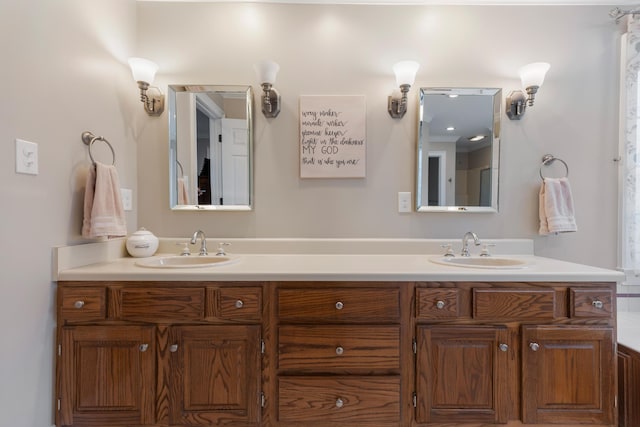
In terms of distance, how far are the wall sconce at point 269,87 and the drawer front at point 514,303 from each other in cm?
144

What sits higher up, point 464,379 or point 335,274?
point 335,274

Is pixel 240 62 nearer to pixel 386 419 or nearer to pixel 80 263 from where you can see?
pixel 80 263

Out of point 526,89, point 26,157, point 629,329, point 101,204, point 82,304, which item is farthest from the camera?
point 526,89

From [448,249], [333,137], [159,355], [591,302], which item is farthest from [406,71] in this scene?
[159,355]

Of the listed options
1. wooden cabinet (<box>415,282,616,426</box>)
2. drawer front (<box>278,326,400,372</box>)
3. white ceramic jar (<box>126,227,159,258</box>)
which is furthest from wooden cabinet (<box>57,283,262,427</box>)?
wooden cabinet (<box>415,282,616,426</box>)

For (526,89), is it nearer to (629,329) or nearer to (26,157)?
(629,329)

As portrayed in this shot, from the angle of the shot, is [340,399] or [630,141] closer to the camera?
[340,399]

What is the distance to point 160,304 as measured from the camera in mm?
1248

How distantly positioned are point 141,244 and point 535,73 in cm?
241

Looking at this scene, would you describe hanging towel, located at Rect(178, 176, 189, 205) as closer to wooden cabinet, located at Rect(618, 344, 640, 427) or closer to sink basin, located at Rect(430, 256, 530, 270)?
sink basin, located at Rect(430, 256, 530, 270)

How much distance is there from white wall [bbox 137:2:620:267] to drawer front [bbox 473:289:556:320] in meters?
0.61

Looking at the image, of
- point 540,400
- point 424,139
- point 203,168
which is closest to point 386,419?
point 540,400

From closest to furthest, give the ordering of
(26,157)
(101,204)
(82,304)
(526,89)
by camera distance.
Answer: (26,157) < (82,304) < (101,204) < (526,89)

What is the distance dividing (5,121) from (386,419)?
1.87 m
